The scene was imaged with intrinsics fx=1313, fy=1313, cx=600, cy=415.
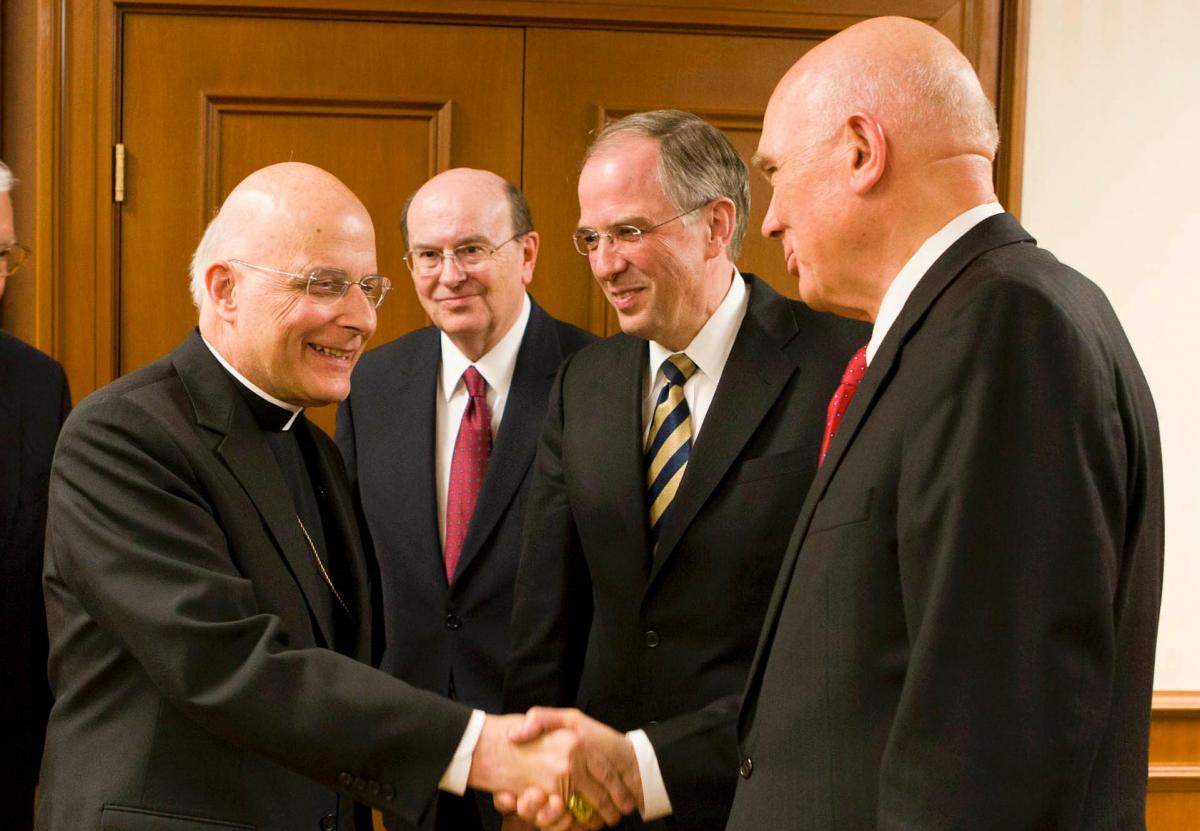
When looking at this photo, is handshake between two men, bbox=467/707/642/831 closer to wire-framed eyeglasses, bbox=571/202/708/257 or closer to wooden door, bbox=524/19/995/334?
wire-framed eyeglasses, bbox=571/202/708/257

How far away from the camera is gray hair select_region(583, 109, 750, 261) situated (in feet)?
8.17

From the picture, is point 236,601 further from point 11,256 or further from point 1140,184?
point 1140,184

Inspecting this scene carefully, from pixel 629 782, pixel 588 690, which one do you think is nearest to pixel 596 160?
pixel 588 690

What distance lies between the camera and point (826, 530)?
4.98 ft

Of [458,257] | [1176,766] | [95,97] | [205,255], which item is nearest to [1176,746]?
[1176,766]

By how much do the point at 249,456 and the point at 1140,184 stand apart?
2.58 m

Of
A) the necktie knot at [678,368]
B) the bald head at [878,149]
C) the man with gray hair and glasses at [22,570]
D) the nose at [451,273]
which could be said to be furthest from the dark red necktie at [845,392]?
the man with gray hair and glasses at [22,570]

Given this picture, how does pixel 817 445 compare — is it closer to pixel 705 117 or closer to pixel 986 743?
pixel 986 743

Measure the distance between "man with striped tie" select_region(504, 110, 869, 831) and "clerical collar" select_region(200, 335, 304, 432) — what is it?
54 cm

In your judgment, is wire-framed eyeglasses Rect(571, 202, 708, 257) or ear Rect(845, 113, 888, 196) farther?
wire-framed eyeglasses Rect(571, 202, 708, 257)

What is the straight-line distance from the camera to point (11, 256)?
2.66 m

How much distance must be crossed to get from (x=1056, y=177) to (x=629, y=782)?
2.14m

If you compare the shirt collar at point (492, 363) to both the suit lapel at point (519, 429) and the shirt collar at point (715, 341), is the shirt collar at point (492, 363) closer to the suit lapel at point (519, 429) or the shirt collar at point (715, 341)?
the suit lapel at point (519, 429)

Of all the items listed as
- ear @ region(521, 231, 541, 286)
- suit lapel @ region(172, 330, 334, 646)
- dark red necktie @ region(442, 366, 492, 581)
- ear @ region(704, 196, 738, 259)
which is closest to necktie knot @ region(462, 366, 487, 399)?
dark red necktie @ region(442, 366, 492, 581)
